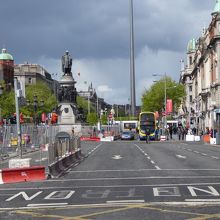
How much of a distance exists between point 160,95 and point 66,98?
213 feet

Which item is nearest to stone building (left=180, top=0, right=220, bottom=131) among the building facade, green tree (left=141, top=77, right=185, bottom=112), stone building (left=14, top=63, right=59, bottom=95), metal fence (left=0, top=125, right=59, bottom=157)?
green tree (left=141, top=77, right=185, bottom=112)

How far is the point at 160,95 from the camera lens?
141 metres

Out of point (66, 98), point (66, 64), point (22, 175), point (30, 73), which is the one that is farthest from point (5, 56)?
point (22, 175)

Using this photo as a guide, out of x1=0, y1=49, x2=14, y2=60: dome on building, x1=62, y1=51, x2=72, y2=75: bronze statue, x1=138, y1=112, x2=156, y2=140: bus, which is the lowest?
x1=138, y1=112, x2=156, y2=140: bus

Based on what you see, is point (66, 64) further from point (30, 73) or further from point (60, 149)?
point (30, 73)

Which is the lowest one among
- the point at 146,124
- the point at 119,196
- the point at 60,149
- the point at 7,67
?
the point at 119,196

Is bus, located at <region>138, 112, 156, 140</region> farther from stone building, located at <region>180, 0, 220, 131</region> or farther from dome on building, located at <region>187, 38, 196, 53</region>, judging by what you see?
dome on building, located at <region>187, 38, 196, 53</region>

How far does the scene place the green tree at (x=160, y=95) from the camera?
139m

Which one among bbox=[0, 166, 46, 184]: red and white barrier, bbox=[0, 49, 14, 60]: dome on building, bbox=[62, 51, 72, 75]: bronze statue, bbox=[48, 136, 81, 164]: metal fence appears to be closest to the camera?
bbox=[0, 166, 46, 184]: red and white barrier

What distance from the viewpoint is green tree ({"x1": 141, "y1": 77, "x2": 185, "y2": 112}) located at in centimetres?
13938

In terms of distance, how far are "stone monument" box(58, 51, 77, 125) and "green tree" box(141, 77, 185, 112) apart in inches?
2326

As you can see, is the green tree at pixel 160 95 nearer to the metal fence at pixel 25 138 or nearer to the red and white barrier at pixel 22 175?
the metal fence at pixel 25 138

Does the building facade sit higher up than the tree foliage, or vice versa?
the building facade

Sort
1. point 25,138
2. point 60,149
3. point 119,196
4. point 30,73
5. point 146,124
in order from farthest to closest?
point 30,73
point 146,124
point 25,138
point 60,149
point 119,196
